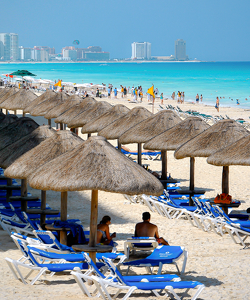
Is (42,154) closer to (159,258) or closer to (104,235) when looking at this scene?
(104,235)

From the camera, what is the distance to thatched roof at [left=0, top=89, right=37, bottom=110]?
64.2 feet

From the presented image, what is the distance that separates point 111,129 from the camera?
12.5 m

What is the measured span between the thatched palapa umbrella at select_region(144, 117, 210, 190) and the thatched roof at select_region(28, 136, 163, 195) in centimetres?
484

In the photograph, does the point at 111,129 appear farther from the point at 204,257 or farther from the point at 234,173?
the point at 204,257

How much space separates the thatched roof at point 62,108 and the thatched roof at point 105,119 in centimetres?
292

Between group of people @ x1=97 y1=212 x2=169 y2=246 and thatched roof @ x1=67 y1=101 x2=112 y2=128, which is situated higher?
thatched roof @ x1=67 y1=101 x2=112 y2=128

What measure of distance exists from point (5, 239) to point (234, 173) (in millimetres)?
8493

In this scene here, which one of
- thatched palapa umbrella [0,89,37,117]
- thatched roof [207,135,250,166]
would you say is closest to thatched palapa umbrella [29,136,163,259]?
thatched roof [207,135,250,166]

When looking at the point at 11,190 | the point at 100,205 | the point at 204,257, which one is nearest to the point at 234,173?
the point at 100,205

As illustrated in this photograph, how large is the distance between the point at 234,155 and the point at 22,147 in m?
3.65

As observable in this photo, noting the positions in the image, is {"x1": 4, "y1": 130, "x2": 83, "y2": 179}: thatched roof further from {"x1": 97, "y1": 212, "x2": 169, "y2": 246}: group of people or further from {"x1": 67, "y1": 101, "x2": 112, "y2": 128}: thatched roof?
{"x1": 67, "y1": 101, "x2": 112, "y2": 128}: thatched roof

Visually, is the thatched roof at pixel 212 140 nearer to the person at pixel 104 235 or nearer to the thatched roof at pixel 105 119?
the person at pixel 104 235

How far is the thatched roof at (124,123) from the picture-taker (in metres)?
12.3

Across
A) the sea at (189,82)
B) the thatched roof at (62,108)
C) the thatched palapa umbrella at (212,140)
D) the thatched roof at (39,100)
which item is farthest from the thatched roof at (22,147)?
the sea at (189,82)
